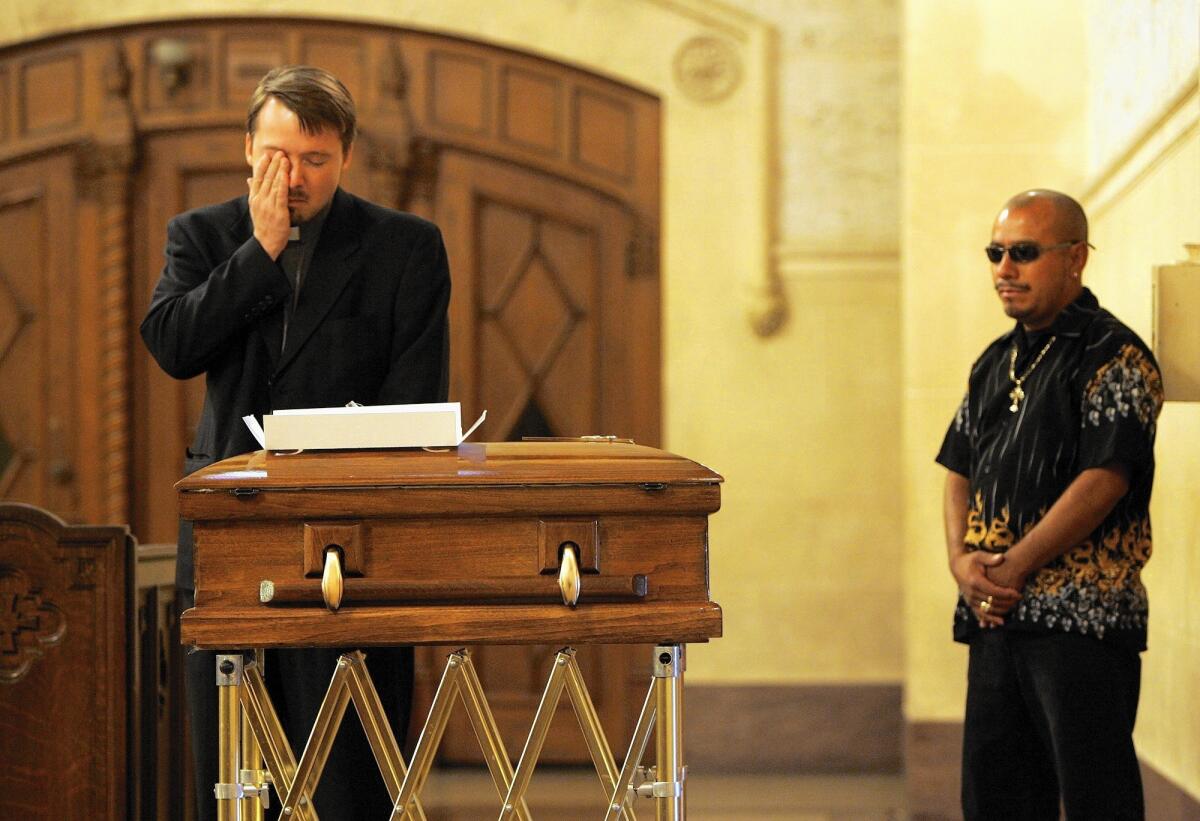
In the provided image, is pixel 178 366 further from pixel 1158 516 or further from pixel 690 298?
pixel 690 298

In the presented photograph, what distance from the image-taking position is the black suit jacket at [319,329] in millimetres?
2520

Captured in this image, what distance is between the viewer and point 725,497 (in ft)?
19.7

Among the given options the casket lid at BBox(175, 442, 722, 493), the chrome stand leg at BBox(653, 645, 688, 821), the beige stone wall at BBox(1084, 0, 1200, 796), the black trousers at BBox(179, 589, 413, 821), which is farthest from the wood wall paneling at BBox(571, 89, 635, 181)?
the chrome stand leg at BBox(653, 645, 688, 821)

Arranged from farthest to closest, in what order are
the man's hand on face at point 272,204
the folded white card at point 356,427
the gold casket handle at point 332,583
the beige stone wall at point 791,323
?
the beige stone wall at point 791,323
the man's hand on face at point 272,204
the folded white card at point 356,427
the gold casket handle at point 332,583

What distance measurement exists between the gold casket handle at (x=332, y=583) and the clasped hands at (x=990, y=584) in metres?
1.66

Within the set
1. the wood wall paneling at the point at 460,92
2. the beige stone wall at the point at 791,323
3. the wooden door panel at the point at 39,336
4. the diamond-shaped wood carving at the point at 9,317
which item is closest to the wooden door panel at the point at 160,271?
the wooden door panel at the point at 39,336

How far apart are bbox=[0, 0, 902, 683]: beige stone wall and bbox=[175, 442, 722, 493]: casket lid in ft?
12.3

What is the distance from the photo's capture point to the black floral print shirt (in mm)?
3178

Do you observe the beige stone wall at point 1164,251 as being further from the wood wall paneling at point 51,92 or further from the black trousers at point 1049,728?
the wood wall paneling at point 51,92

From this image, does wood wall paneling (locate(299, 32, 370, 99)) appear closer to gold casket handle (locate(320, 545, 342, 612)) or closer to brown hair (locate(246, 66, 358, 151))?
brown hair (locate(246, 66, 358, 151))

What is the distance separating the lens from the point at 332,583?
213cm

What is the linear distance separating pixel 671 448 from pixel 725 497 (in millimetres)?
290

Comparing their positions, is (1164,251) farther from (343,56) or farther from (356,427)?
(343,56)

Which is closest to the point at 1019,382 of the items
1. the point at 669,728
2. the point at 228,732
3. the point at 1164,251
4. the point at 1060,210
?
the point at 1060,210
